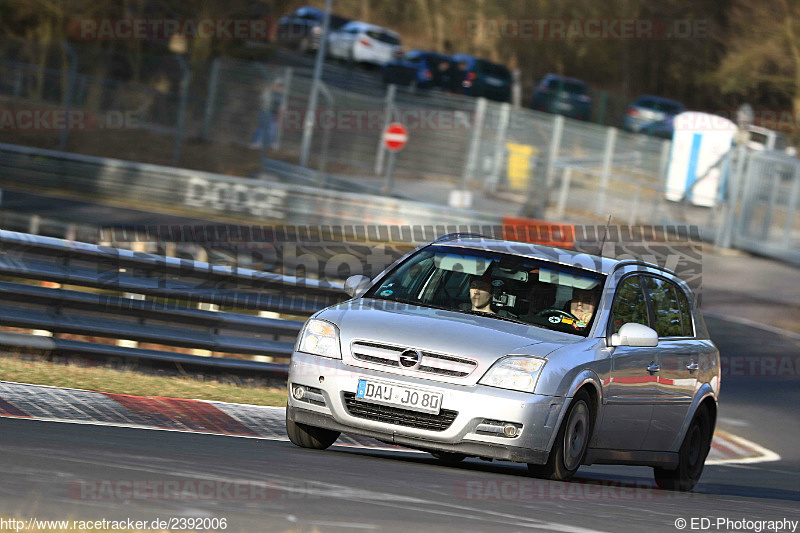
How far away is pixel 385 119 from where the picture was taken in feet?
94.2

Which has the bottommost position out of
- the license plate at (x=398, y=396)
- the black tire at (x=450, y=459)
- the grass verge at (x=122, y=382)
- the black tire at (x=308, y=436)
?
the grass verge at (x=122, y=382)

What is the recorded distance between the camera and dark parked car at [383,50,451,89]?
1909 inches

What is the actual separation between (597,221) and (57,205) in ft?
41.5

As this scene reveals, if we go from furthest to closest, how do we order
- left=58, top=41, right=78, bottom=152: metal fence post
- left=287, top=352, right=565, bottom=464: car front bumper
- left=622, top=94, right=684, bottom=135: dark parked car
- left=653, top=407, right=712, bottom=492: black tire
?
1. left=622, top=94, right=684, bottom=135: dark parked car
2. left=58, top=41, right=78, bottom=152: metal fence post
3. left=653, top=407, right=712, bottom=492: black tire
4. left=287, top=352, right=565, bottom=464: car front bumper

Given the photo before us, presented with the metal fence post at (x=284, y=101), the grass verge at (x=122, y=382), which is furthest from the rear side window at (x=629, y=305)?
the metal fence post at (x=284, y=101)

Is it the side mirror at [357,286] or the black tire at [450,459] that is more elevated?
the side mirror at [357,286]

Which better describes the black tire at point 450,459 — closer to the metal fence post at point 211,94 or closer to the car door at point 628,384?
the car door at point 628,384

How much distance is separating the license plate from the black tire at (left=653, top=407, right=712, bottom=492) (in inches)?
105

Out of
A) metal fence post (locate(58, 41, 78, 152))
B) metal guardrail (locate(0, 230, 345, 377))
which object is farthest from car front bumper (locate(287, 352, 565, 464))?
metal fence post (locate(58, 41, 78, 152))

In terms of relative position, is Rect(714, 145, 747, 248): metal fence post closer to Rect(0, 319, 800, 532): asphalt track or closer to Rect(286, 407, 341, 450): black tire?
Rect(0, 319, 800, 532): asphalt track

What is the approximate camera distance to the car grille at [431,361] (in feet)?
23.0

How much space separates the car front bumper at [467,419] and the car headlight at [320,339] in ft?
0.31

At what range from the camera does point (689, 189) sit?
30312 millimetres

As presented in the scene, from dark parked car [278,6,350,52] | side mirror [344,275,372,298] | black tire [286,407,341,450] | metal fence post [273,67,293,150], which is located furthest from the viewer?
dark parked car [278,6,350,52]
